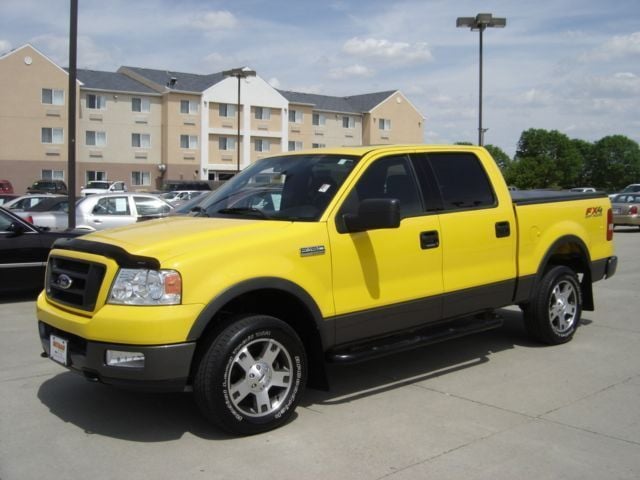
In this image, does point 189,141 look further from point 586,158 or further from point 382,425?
point 586,158

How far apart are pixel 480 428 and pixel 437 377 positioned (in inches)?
48.4

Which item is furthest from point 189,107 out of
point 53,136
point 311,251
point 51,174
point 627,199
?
point 311,251

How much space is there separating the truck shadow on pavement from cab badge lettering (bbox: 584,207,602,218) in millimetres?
1520

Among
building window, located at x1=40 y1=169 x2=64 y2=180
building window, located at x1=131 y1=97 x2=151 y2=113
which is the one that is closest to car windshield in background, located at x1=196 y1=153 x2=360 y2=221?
building window, located at x1=40 y1=169 x2=64 y2=180

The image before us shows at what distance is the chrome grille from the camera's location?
14.6 feet

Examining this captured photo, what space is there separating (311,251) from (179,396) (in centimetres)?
172

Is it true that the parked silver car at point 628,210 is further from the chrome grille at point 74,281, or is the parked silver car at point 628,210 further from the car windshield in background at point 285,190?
the chrome grille at point 74,281

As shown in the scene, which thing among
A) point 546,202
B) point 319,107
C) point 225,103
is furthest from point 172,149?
point 546,202

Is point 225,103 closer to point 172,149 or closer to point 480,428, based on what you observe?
A: point 172,149

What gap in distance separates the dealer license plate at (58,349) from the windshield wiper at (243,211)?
159 cm

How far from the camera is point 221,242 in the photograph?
15.0ft

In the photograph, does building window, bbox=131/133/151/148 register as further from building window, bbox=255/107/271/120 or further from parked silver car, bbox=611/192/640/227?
parked silver car, bbox=611/192/640/227

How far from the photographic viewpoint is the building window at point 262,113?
63781 millimetres

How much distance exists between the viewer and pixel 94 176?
186ft
